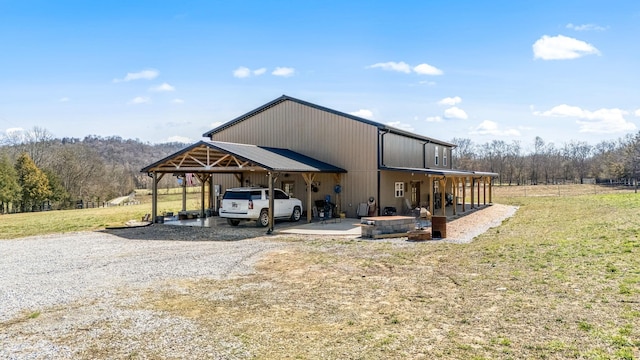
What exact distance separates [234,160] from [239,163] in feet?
6.18

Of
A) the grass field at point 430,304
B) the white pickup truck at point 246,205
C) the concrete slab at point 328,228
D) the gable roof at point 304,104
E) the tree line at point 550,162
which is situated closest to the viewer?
the grass field at point 430,304

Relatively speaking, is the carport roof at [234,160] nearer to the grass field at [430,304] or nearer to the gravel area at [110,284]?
the gravel area at [110,284]

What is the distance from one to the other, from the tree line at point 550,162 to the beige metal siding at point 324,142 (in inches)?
2076

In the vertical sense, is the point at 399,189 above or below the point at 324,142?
below

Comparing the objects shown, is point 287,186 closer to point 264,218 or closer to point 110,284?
point 264,218

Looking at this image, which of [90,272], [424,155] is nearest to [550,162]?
[424,155]

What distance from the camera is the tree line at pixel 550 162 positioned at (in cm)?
6738

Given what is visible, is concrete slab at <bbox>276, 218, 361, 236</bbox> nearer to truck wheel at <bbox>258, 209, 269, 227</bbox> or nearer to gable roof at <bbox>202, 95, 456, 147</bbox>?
truck wheel at <bbox>258, 209, 269, 227</bbox>

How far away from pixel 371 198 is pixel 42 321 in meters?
14.8

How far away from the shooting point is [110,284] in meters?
7.60

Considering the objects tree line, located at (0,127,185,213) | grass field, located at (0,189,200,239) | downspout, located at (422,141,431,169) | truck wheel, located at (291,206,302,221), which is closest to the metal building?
truck wheel, located at (291,206,302,221)

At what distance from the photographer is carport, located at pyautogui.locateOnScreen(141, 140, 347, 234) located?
15578 millimetres

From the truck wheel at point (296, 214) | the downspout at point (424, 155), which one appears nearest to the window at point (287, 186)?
the truck wheel at point (296, 214)

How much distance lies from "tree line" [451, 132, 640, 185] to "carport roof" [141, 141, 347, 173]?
5473cm
